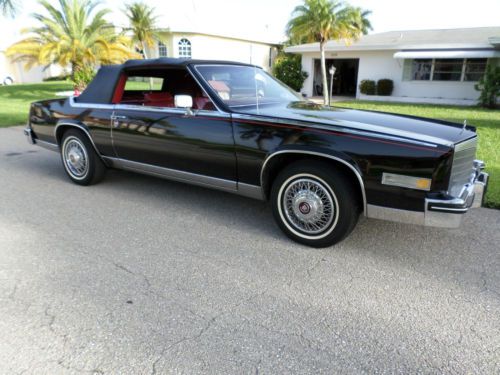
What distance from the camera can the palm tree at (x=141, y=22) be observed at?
25.1m

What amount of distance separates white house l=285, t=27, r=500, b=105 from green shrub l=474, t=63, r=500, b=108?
1.28 meters

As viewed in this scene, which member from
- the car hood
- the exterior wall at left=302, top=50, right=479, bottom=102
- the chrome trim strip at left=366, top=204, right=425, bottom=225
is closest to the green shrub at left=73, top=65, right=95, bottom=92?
the exterior wall at left=302, top=50, right=479, bottom=102

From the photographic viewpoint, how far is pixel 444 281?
317cm

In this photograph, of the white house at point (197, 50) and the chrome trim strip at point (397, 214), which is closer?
the chrome trim strip at point (397, 214)

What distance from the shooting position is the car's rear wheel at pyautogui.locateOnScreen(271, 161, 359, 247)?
137 inches

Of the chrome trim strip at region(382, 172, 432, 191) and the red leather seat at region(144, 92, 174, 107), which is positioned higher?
the red leather seat at region(144, 92, 174, 107)

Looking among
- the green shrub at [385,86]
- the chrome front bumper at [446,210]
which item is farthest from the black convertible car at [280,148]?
the green shrub at [385,86]

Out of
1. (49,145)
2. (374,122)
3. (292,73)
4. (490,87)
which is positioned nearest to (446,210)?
(374,122)

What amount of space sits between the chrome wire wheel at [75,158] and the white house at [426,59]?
Result: 1690cm

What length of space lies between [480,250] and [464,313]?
3.73ft

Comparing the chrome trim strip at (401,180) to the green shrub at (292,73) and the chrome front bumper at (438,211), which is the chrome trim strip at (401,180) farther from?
the green shrub at (292,73)

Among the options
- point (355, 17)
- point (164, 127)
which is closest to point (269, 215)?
point (164, 127)

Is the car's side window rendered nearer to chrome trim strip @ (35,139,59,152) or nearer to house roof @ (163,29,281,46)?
chrome trim strip @ (35,139,59,152)

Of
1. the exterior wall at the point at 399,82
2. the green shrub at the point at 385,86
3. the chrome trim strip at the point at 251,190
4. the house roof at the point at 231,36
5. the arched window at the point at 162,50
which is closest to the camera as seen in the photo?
the chrome trim strip at the point at 251,190
